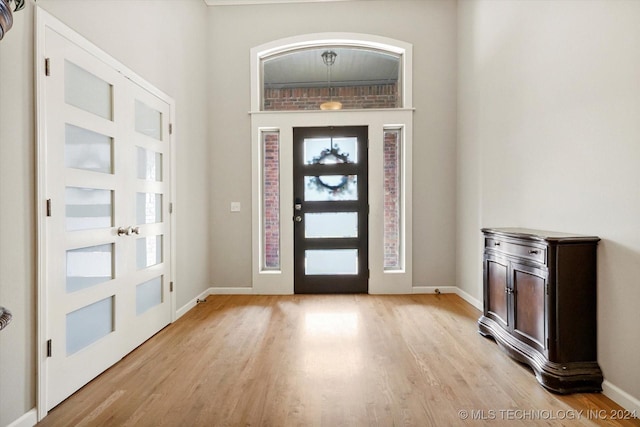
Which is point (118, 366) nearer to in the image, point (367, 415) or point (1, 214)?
point (1, 214)

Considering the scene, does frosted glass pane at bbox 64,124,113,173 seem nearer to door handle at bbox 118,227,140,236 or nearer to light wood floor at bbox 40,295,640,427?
door handle at bbox 118,227,140,236

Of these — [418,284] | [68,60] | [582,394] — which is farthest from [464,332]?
[68,60]

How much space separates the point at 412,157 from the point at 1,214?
3.86 m

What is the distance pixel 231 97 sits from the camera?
4398mm

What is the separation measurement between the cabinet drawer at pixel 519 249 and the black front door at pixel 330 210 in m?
1.79

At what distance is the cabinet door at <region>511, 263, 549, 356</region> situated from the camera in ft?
7.11

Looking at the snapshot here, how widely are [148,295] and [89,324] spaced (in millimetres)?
729

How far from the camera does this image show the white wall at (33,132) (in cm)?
166

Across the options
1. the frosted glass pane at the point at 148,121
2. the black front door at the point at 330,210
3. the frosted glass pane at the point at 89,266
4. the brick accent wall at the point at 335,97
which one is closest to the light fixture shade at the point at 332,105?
the brick accent wall at the point at 335,97

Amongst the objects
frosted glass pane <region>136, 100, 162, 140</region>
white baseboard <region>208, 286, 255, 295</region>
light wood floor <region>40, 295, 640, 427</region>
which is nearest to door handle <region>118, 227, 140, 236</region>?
frosted glass pane <region>136, 100, 162, 140</region>

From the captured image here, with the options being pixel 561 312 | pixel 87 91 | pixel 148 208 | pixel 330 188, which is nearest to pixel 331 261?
pixel 330 188

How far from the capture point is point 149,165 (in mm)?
3016

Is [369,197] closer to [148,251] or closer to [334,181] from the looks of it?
[334,181]

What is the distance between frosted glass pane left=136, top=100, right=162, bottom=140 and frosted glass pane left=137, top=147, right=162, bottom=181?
0.17 metres
